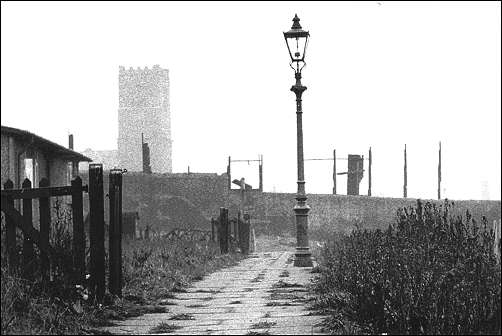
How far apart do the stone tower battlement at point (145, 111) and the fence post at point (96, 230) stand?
67.7m

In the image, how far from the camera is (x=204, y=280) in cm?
1141

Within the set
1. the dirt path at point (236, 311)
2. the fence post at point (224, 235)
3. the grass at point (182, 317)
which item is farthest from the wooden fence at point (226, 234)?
the grass at point (182, 317)

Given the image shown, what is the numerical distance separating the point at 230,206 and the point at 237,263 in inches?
878

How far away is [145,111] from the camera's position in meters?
78.1

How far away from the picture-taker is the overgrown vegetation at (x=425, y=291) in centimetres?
539

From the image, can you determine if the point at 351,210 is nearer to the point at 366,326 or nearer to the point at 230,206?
the point at 230,206

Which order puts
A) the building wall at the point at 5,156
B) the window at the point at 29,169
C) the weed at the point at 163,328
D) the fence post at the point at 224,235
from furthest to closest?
the window at the point at 29,169, the building wall at the point at 5,156, the fence post at the point at 224,235, the weed at the point at 163,328

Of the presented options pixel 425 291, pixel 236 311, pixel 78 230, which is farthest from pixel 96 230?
pixel 425 291

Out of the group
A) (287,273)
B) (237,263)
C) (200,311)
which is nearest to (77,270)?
(200,311)

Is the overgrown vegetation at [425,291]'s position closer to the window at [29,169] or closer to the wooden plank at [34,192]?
the wooden plank at [34,192]

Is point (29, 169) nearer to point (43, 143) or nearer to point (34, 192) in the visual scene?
point (43, 143)

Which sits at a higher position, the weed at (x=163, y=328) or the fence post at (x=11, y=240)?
the fence post at (x=11, y=240)

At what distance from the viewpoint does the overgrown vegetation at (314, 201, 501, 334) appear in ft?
17.7

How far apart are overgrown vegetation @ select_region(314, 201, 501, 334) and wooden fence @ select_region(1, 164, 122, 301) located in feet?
7.23
